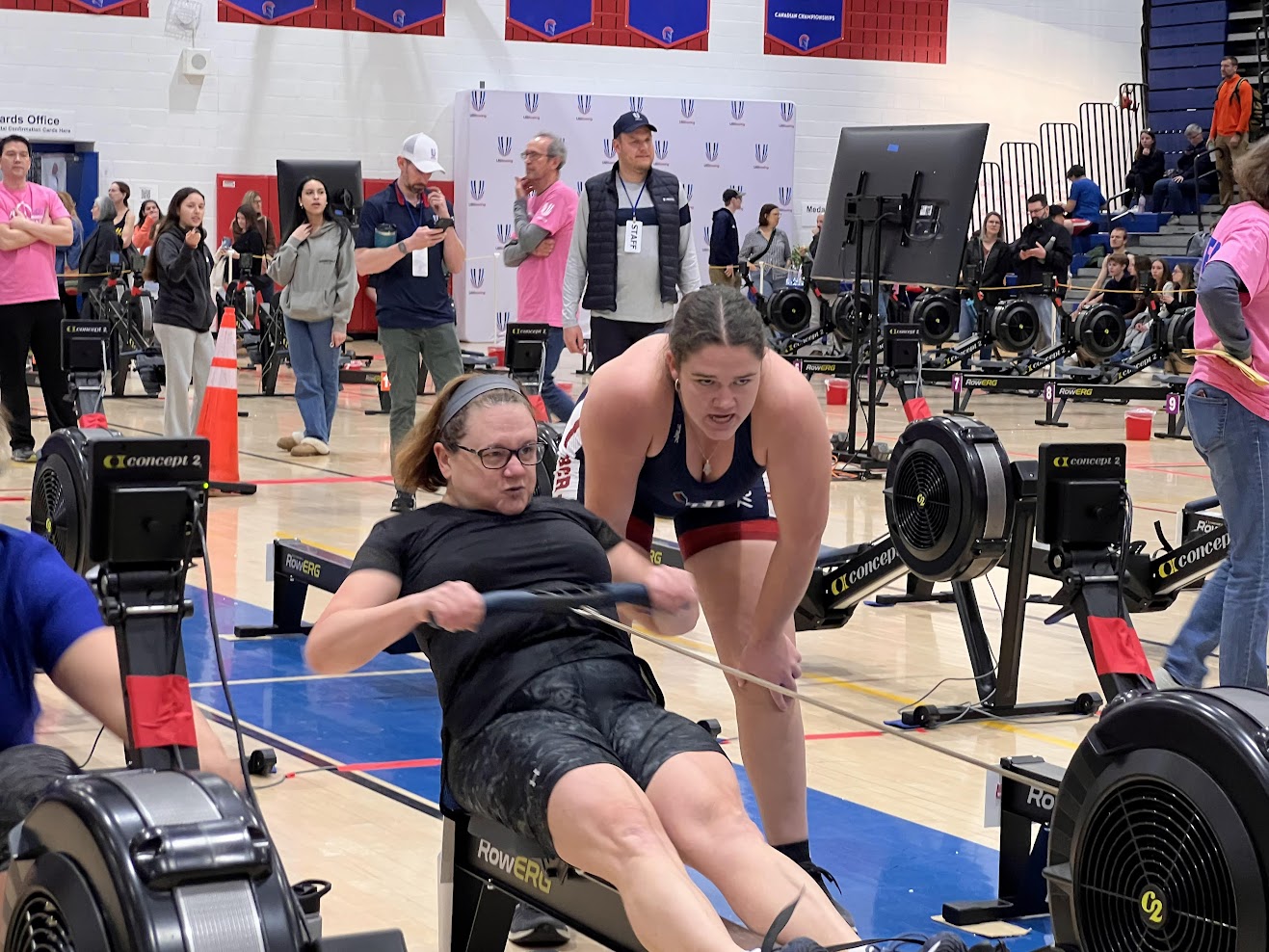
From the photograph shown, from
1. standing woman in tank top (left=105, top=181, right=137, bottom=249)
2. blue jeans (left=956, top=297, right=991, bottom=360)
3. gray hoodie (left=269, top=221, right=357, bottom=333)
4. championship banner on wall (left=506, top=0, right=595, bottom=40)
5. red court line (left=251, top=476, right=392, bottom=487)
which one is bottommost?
red court line (left=251, top=476, right=392, bottom=487)

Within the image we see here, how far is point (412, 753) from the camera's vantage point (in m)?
4.39

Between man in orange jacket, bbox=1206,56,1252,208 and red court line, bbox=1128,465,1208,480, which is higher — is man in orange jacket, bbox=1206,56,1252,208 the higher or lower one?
the higher one

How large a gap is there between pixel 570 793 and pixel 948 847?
1498 millimetres

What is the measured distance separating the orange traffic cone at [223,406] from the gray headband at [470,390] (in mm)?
5550

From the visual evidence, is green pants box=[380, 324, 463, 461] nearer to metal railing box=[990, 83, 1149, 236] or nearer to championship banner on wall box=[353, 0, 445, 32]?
championship banner on wall box=[353, 0, 445, 32]

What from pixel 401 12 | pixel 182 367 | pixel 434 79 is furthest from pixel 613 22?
pixel 182 367

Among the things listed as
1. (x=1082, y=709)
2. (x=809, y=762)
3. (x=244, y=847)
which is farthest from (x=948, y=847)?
(x=244, y=847)

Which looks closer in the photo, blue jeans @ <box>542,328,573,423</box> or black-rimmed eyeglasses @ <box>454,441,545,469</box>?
black-rimmed eyeglasses @ <box>454,441,545,469</box>

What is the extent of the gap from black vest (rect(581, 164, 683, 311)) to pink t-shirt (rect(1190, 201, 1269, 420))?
10.7ft

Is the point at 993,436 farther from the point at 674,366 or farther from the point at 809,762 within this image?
the point at 674,366

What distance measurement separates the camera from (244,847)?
1864mm

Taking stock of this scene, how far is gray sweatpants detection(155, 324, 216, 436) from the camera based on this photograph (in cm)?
873

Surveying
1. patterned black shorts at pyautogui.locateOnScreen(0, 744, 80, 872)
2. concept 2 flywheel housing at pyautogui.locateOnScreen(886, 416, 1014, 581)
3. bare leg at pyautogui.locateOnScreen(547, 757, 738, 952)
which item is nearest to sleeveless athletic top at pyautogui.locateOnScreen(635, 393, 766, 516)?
bare leg at pyautogui.locateOnScreen(547, 757, 738, 952)

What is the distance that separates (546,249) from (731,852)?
6444mm
